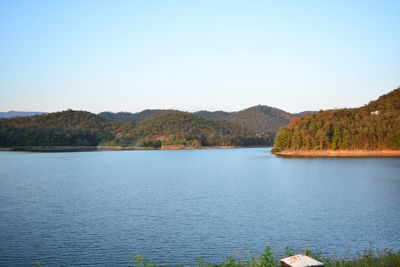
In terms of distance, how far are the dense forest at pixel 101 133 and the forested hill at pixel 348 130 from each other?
72758mm

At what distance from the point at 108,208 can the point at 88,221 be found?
14.2 feet

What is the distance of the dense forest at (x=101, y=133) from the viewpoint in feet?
477

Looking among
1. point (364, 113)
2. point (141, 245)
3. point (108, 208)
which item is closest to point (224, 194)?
point (108, 208)

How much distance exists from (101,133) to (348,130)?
120560 millimetres

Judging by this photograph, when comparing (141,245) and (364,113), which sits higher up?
(364,113)

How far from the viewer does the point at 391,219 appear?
21.8 meters

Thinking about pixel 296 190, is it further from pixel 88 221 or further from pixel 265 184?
pixel 88 221

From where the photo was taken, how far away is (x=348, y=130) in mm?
94938

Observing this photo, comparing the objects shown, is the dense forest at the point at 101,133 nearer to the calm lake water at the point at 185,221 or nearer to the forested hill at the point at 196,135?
the forested hill at the point at 196,135

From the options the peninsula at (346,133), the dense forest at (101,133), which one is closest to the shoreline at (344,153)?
the peninsula at (346,133)

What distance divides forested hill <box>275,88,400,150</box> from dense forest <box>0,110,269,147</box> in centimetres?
7276

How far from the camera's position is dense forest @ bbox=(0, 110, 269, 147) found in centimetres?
14550

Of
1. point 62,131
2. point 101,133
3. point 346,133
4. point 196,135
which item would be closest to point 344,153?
point 346,133

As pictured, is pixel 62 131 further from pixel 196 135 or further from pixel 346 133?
pixel 346 133
